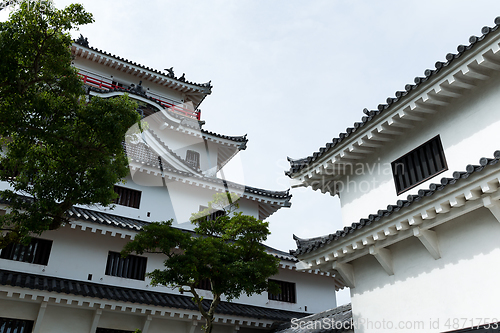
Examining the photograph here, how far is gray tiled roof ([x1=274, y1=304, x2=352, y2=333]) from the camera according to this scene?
35.8 ft

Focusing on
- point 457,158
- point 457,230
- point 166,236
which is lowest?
point 457,230

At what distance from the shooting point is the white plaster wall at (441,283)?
6.94 metres

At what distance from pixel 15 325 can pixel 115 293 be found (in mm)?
3008

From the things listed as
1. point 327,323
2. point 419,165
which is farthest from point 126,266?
point 419,165

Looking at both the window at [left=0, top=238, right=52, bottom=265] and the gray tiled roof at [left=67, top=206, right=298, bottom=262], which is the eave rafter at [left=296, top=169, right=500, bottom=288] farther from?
the window at [left=0, top=238, right=52, bottom=265]

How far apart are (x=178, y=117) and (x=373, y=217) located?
16.1 metres

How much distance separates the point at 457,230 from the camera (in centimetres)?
764

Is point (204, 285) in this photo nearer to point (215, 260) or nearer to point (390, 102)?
point (215, 260)

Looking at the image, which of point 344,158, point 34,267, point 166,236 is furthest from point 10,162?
point 344,158

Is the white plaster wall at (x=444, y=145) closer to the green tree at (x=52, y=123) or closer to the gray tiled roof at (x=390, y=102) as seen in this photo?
the gray tiled roof at (x=390, y=102)

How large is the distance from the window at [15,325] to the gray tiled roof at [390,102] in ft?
30.7

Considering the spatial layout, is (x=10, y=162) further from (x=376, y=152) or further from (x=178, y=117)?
(x=178, y=117)

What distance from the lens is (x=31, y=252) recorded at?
13586 millimetres

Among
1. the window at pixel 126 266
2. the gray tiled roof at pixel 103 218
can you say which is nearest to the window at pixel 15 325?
the window at pixel 126 266
